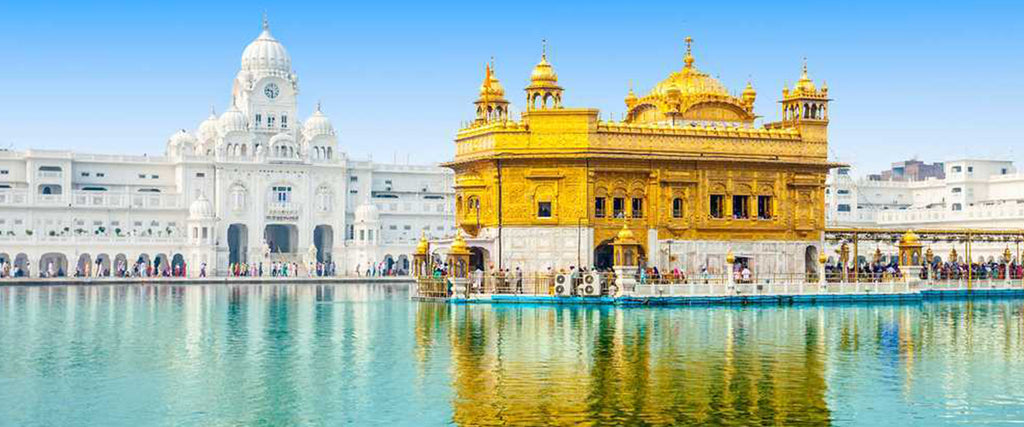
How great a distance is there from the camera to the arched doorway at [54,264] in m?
79.2

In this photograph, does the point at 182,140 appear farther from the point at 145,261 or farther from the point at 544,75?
the point at 544,75

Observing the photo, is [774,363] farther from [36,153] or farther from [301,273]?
[36,153]

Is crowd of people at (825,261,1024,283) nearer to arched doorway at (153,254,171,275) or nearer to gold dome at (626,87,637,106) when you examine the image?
gold dome at (626,87,637,106)

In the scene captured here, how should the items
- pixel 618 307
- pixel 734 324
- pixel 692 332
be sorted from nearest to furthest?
pixel 692 332, pixel 734 324, pixel 618 307

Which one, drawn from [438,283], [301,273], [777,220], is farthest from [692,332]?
[301,273]

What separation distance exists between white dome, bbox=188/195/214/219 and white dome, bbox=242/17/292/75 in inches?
576

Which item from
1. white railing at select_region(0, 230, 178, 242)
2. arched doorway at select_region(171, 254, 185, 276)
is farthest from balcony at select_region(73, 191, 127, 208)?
arched doorway at select_region(171, 254, 185, 276)

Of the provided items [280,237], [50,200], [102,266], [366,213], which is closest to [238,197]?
[280,237]

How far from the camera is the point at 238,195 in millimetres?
88125

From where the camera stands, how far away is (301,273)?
84.4 metres

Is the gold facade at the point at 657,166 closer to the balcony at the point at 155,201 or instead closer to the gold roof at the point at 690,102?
the gold roof at the point at 690,102

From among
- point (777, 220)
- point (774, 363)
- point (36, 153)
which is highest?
point (36, 153)

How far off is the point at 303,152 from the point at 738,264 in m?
49.0

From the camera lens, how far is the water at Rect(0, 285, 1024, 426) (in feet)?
62.8
